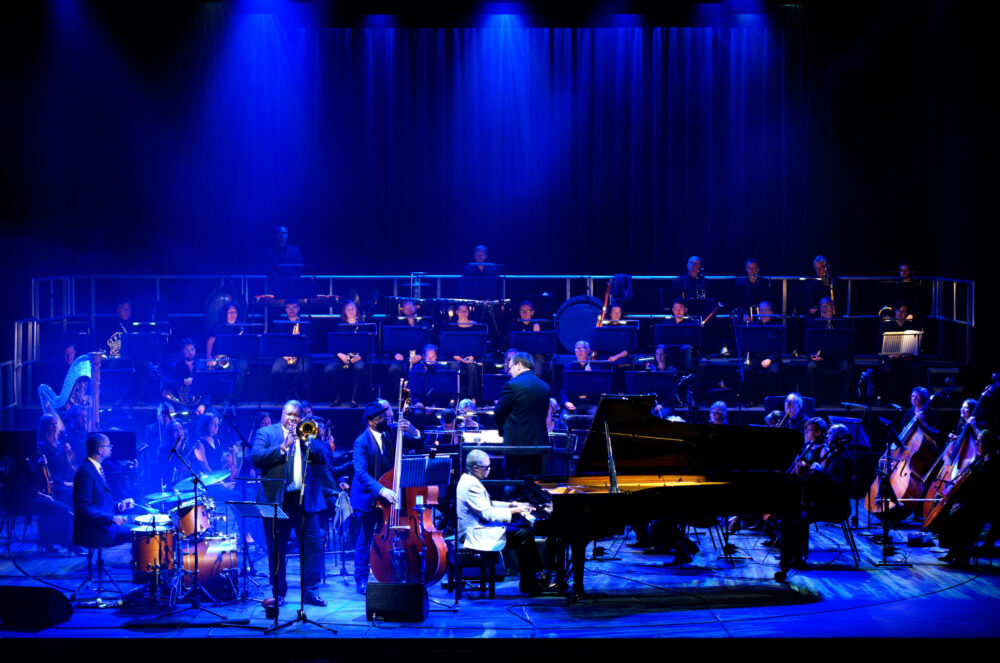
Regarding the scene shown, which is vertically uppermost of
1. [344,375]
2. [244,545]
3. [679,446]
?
[344,375]

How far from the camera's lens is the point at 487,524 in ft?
27.4

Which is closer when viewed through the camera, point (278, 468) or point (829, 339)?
point (278, 468)

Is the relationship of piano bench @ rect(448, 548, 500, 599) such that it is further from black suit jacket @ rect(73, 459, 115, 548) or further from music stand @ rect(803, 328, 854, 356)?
music stand @ rect(803, 328, 854, 356)

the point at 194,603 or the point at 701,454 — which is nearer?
the point at 194,603

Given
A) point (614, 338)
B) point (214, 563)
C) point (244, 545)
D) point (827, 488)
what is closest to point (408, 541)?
point (244, 545)

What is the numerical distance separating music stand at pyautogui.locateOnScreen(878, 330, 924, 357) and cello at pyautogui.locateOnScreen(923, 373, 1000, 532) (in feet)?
10.6

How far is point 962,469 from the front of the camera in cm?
986

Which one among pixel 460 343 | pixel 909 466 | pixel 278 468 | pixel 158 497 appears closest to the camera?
pixel 278 468

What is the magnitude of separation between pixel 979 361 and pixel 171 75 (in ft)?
42.2

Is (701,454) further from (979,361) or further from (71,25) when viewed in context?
(71,25)

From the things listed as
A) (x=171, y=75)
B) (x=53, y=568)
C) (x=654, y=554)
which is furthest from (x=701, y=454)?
(x=171, y=75)

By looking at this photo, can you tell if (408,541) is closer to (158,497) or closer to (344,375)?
(158,497)

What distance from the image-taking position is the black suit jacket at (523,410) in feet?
30.5

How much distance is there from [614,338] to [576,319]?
0.92 metres
